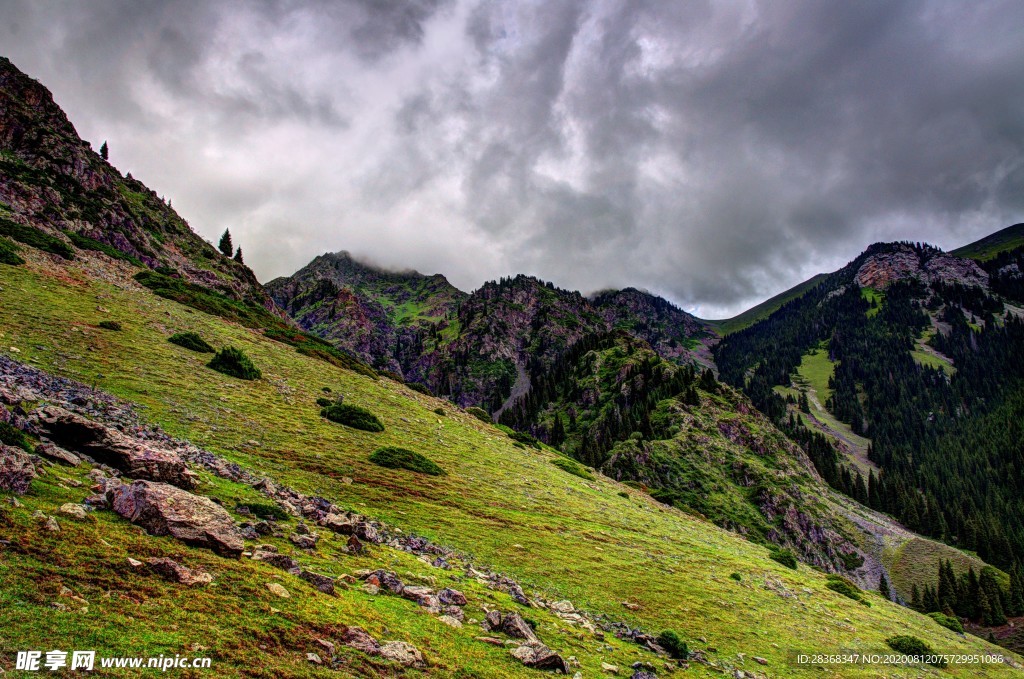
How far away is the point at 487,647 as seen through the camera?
1090cm

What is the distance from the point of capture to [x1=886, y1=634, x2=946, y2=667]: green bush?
24.9 metres

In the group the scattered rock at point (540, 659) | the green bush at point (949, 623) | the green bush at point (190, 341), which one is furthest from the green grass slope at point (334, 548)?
the green bush at point (949, 623)

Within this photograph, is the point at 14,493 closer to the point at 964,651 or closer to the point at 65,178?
the point at 964,651

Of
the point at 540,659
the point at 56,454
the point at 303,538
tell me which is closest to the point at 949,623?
the point at 540,659

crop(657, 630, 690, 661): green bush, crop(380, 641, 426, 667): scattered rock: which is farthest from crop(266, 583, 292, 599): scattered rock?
crop(657, 630, 690, 661): green bush

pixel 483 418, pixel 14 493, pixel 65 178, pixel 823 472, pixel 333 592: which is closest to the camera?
pixel 14 493

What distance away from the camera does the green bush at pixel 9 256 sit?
35094mm

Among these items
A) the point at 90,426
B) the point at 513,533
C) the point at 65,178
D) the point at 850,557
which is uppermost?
the point at 65,178

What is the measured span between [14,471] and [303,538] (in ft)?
21.1

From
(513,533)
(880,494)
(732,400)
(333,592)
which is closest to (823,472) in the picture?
(880,494)

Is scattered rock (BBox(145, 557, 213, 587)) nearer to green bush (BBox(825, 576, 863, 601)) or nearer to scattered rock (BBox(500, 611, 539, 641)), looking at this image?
scattered rock (BBox(500, 611, 539, 641))

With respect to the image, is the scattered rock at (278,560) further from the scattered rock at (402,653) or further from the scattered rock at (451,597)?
the scattered rock at (451,597)

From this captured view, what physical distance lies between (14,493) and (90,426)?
4.88 m

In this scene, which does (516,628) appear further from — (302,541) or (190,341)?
(190,341)
